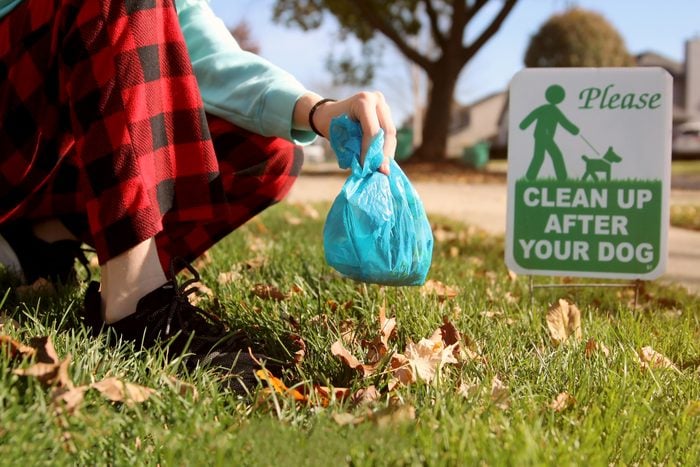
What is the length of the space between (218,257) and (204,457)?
6.05 ft

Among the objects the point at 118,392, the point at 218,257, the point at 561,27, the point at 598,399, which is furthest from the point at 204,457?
the point at 561,27

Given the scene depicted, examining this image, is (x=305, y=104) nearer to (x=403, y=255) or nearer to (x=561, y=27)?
(x=403, y=255)

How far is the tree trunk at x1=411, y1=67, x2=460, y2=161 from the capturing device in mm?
17938

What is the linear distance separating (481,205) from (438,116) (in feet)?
30.3

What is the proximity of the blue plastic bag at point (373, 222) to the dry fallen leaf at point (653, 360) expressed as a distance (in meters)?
0.60

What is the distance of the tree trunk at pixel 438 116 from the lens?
17.9 metres

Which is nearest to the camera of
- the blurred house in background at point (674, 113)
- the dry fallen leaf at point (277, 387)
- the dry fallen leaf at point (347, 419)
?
the dry fallen leaf at point (347, 419)

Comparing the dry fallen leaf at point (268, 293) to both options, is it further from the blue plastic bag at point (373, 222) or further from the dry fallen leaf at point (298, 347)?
the blue plastic bag at point (373, 222)

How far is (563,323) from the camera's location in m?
2.37

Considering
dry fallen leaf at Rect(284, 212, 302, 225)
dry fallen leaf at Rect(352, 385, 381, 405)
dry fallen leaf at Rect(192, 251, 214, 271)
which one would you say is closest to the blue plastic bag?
dry fallen leaf at Rect(352, 385, 381, 405)

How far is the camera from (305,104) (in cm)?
207

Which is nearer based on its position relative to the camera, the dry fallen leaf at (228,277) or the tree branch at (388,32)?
the dry fallen leaf at (228,277)

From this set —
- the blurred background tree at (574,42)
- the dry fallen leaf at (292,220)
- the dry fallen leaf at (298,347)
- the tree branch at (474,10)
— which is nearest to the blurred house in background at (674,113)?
the tree branch at (474,10)

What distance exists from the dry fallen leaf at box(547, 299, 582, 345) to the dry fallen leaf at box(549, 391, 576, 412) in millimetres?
434
